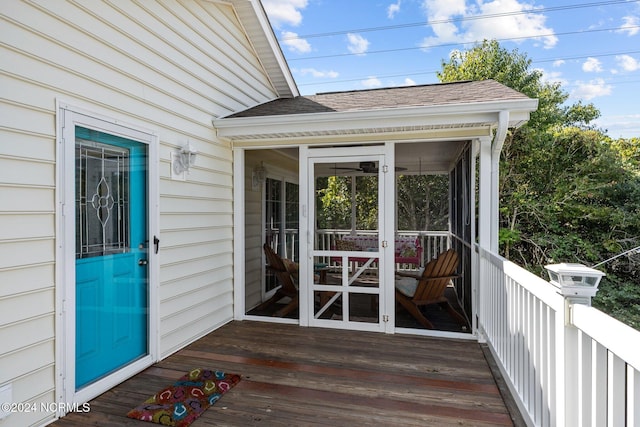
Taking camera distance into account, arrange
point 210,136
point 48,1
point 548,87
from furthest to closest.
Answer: point 548,87 → point 210,136 → point 48,1

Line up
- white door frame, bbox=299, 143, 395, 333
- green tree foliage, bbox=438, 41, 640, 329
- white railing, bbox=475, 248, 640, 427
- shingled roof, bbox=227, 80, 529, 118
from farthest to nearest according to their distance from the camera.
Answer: green tree foliage, bbox=438, 41, 640, 329 < white door frame, bbox=299, 143, 395, 333 < shingled roof, bbox=227, 80, 529, 118 < white railing, bbox=475, 248, 640, 427

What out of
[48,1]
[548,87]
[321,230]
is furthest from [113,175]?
[548,87]

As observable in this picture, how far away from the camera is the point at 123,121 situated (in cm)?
296

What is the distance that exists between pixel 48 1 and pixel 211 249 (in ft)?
8.60

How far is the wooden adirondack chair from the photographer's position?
4355 millimetres

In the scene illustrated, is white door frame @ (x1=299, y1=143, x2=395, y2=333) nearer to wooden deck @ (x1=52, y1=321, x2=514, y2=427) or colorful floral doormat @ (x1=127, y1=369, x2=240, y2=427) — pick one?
wooden deck @ (x1=52, y1=321, x2=514, y2=427)

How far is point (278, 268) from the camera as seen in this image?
16.3 ft

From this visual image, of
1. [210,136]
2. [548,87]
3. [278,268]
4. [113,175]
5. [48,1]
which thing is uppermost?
[548,87]

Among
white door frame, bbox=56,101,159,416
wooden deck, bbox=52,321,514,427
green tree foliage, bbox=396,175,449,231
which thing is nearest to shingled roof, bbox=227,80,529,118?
white door frame, bbox=56,101,159,416

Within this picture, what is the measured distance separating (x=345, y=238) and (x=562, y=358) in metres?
2.93

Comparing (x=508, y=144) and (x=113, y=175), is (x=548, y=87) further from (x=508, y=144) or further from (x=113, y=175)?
(x=113, y=175)

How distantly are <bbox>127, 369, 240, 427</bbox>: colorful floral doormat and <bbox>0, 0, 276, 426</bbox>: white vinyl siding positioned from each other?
1.92ft

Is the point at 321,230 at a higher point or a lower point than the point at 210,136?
lower

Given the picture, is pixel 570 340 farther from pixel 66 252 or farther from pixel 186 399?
pixel 66 252
